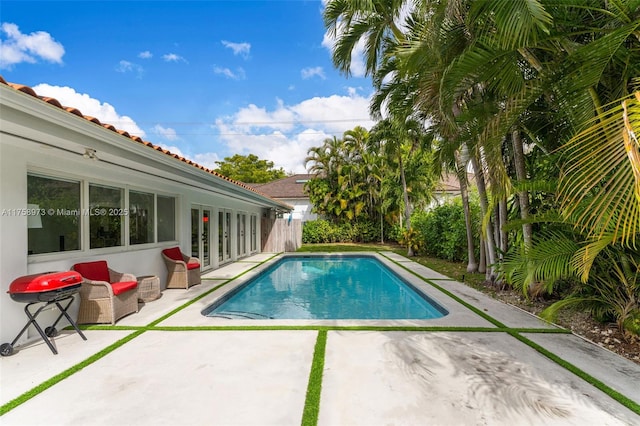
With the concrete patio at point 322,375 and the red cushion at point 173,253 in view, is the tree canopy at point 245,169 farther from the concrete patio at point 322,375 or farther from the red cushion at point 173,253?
the concrete patio at point 322,375

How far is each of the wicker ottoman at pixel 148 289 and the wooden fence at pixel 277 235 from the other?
11706 millimetres

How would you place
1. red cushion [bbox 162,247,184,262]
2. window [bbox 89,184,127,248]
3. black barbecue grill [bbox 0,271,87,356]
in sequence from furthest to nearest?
red cushion [bbox 162,247,184,262]
window [bbox 89,184,127,248]
black barbecue grill [bbox 0,271,87,356]

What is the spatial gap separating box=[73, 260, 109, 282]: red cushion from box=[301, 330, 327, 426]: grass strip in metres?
4.26

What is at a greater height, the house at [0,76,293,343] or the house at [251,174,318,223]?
the house at [251,174,318,223]

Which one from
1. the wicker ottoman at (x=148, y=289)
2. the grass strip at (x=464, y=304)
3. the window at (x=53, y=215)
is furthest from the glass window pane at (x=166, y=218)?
the grass strip at (x=464, y=304)

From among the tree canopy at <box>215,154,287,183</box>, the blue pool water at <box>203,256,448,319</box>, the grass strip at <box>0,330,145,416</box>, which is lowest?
the blue pool water at <box>203,256,448,319</box>

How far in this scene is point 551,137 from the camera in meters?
5.65

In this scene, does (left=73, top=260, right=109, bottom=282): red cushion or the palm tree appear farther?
the palm tree

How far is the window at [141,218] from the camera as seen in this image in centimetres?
716

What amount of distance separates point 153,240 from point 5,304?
3820mm

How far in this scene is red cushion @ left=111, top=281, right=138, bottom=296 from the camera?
5.30m

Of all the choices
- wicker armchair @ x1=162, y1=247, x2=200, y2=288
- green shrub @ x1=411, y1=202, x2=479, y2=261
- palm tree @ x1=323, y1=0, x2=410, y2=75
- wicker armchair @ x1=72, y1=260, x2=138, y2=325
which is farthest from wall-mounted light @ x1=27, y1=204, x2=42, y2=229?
green shrub @ x1=411, y1=202, x2=479, y2=261

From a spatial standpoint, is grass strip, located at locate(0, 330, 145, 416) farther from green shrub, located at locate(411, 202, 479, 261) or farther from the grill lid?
green shrub, located at locate(411, 202, 479, 261)

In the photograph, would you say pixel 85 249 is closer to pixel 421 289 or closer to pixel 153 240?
pixel 153 240
